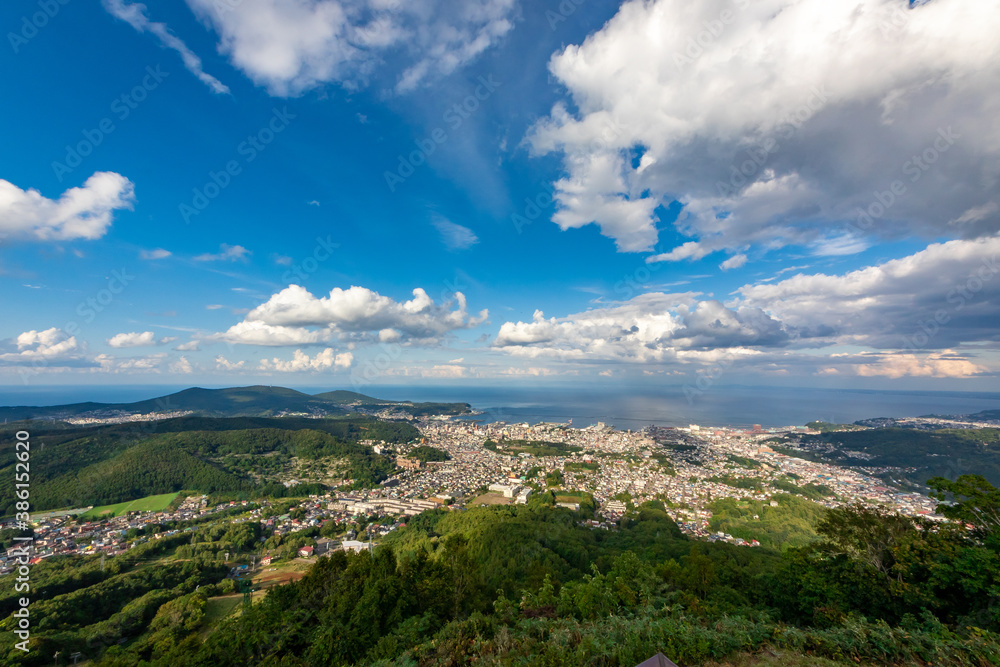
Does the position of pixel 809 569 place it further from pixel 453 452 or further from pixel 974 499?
pixel 453 452

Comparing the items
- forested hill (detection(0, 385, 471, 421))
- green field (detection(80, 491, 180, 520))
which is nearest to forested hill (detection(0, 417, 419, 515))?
green field (detection(80, 491, 180, 520))

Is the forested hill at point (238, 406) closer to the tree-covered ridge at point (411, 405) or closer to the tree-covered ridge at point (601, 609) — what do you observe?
the tree-covered ridge at point (411, 405)

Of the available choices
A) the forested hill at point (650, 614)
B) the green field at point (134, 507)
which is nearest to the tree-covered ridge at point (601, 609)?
the forested hill at point (650, 614)

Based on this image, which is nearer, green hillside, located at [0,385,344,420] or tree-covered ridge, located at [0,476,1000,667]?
tree-covered ridge, located at [0,476,1000,667]

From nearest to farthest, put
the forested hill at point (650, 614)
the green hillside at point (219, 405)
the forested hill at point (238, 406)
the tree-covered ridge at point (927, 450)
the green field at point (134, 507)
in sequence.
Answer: the forested hill at point (650, 614), the green field at point (134, 507), the tree-covered ridge at point (927, 450), the green hillside at point (219, 405), the forested hill at point (238, 406)

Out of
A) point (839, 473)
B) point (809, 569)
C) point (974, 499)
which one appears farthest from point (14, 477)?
point (839, 473)

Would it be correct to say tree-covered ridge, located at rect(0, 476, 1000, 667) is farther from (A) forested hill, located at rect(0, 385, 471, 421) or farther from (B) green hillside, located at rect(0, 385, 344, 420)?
(B) green hillside, located at rect(0, 385, 344, 420)

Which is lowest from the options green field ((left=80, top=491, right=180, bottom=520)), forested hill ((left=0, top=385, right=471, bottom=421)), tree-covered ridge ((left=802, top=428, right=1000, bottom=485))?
tree-covered ridge ((left=802, top=428, right=1000, bottom=485))
